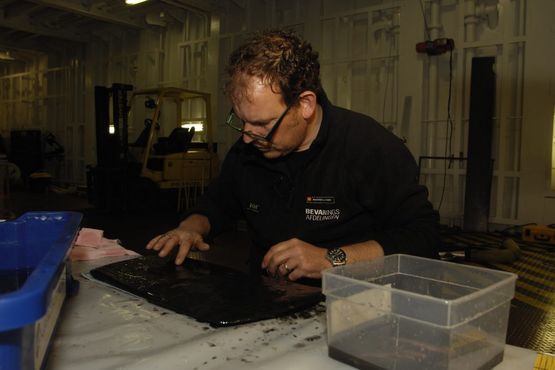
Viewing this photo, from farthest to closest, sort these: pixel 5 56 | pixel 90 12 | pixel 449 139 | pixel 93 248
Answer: pixel 5 56
pixel 90 12
pixel 449 139
pixel 93 248

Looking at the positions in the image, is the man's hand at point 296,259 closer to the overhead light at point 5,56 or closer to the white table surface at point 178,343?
the white table surface at point 178,343

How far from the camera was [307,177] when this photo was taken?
5.76 feet

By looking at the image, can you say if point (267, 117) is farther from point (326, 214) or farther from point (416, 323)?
point (416, 323)

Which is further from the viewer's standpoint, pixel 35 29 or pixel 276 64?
pixel 35 29

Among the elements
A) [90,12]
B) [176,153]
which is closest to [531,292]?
[176,153]

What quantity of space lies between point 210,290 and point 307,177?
2.07 ft

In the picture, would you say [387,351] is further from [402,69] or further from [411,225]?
[402,69]

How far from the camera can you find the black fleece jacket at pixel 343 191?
5.45 feet

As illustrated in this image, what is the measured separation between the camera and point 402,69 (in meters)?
6.22

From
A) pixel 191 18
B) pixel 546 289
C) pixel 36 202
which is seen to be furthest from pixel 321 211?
pixel 36 202

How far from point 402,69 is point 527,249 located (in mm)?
2811

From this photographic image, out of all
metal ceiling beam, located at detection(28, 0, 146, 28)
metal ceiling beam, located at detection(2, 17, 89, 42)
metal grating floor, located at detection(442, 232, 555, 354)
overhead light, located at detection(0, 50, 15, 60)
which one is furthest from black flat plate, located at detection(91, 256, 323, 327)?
overhead light, located at detection(0, 50, 15, 60)

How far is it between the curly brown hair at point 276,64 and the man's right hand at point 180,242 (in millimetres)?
581

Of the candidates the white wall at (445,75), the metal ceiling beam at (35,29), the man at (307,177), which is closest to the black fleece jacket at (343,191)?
the man at (307,177)
